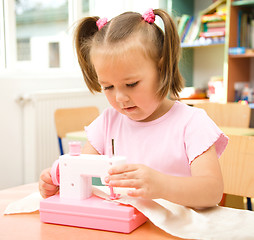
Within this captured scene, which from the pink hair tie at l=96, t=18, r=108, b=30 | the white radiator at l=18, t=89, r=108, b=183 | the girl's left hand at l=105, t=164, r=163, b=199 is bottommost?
the white radiator at l=18, t=89, r=108, b=183

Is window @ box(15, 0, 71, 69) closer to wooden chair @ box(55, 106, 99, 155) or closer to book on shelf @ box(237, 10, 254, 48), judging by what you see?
wooden chair @ box(55, 106, 99, 155)

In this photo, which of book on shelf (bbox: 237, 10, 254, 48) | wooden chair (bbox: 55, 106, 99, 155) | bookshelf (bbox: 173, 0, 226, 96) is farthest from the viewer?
bookshelf (bbox: 173, 0, 226, 96)

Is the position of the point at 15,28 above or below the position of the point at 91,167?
above

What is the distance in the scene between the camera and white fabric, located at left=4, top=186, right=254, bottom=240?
0.76m

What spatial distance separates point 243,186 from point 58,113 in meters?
1.76

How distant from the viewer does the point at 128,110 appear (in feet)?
3.28

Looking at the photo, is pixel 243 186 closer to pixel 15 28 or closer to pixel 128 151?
pixel 128 151

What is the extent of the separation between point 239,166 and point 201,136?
39 centimetres

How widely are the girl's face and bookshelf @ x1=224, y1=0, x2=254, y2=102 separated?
9.22 feet

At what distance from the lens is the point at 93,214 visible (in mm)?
810

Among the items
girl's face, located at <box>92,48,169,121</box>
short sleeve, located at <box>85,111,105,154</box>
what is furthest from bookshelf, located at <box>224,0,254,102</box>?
girl's face, located at <box>92,48,169,121</box>

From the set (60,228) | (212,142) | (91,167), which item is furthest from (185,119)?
(60,228)

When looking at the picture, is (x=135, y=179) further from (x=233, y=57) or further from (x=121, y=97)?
(x=233, y=57)

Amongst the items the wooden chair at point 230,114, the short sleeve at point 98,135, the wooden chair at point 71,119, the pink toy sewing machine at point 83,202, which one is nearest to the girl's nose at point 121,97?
the pink toy sewing machine at point 83,202
